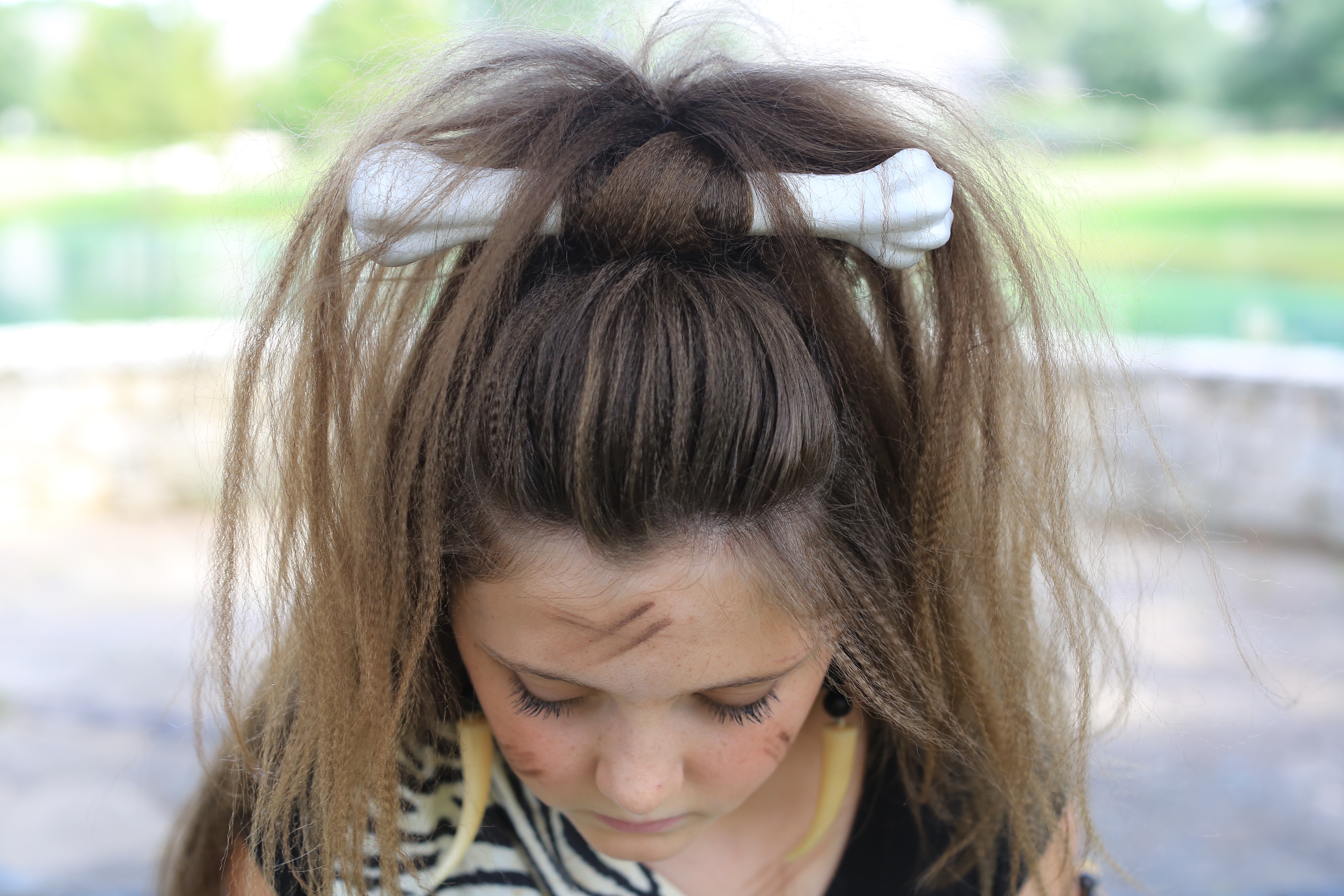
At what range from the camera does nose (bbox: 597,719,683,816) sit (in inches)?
35.4

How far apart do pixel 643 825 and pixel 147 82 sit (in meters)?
13.6

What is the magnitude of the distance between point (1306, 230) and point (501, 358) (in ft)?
34.6

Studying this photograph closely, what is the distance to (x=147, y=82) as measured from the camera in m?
12.2

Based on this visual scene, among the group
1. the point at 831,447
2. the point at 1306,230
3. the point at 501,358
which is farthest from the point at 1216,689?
the point at 1306,230

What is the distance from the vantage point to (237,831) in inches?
47.9

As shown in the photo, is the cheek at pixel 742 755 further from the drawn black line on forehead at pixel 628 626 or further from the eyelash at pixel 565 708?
the drawn black line on forehead at pixel 628 626

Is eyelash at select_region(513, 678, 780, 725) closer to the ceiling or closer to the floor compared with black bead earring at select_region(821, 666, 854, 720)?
closer to the floor

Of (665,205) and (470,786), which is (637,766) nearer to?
(470,786)

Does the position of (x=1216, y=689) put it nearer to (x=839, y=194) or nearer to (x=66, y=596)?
(x=839, y=194)

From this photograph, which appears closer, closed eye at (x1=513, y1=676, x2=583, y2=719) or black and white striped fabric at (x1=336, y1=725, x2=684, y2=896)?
closed eye at (x1=513, y1=676, x2=583, y2=719)

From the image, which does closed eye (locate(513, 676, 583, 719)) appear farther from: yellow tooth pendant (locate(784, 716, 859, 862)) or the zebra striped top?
yellow tooth pendant (locate(784, 716, 859, 862))

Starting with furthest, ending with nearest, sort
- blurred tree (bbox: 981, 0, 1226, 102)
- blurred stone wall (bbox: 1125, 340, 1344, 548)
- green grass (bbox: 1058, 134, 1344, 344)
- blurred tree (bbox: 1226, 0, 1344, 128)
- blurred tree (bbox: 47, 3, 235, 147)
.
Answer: blurred tree (bbox: 981, 0, 1226, 102), blurred tree (bbox: 1226, 0, 1344, 128), blurred tree (bbox: 47, 3, 235, 147), green grass (bbox: 1058, 134, 1344, 344), blurred stone wall (bbox: 1125, 340, 1344, 548)

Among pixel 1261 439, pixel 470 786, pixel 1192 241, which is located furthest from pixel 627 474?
pixel 1192 241

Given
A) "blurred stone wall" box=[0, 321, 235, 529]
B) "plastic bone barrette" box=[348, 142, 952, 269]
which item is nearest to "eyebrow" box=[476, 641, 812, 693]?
"plastic bone barrette" box=[348, 142, 952, 269]
